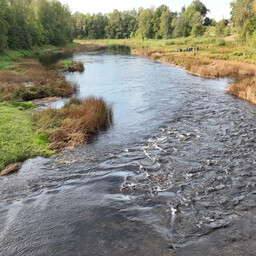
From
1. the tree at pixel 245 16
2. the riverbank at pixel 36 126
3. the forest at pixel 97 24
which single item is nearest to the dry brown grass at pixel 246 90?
the riverbank at pixel 36 126

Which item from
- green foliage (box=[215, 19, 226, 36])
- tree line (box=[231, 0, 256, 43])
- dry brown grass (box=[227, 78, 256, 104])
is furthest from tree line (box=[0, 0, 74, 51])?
green foliage (box=[215, 19, 226, 36])

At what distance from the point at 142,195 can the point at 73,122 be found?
6423 mm

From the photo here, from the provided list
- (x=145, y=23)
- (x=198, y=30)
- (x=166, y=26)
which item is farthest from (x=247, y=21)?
(x=145, y=23)

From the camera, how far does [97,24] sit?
153 meters

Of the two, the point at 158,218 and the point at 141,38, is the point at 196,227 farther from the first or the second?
the point at 141,38

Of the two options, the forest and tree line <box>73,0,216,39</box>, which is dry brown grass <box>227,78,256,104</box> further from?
tree line <box>73,0,216,39</box>

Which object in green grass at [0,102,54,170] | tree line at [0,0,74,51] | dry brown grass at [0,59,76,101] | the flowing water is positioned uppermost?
tree line at [0,0,74,51]

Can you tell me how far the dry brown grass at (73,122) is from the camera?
1222 centimetres

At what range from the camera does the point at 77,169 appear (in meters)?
10.0

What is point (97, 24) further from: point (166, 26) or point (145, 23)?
point (166, 26)

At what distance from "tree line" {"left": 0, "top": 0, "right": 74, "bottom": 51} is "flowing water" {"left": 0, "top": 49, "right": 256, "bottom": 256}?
139 feet

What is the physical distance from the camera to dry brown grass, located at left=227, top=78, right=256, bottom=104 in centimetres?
1961

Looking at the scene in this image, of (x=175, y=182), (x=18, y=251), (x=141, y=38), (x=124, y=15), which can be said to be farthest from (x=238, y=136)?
(x=124, y=15)

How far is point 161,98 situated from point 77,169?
1301 centimetres
